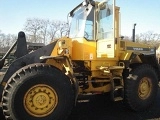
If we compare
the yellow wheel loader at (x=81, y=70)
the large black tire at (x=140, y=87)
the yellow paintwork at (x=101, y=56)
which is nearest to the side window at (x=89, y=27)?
the yellow wheel loader at (x=81, y=70)

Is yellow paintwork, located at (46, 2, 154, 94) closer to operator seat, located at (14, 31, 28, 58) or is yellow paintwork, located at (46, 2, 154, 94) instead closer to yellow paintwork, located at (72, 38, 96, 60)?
yellow paintwork, located at (72, 38, 96, 60)

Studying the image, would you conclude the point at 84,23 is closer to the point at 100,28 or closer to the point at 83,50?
the point at 100,28

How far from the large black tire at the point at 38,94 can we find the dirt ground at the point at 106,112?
0.96 meters

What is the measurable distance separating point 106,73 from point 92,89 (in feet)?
1.84

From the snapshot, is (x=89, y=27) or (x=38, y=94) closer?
(x=38, y=94)

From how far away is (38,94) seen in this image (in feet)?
17.3

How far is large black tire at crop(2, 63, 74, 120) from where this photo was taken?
5047 millimetres

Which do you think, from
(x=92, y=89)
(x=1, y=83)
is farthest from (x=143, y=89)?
(x=1, y=83)

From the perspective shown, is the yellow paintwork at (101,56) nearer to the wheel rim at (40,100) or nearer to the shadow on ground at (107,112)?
the shadow on ground at (107,112)

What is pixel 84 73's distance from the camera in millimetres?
6668

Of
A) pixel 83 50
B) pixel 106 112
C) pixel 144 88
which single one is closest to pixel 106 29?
pixel 83 50

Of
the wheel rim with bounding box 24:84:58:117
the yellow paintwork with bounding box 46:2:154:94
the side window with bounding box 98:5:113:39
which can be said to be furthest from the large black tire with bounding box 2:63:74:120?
the side window with bounding box 98:5:113:39

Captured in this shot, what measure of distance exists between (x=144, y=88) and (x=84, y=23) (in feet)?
8.28

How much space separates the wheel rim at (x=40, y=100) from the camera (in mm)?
5180
